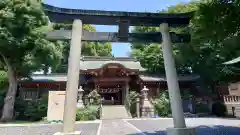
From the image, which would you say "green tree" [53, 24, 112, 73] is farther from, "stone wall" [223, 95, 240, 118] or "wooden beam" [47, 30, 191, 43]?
"wooden beam" [47, 30, 191, 43]

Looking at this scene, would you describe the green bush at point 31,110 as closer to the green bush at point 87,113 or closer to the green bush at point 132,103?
the green bush at point 87,113

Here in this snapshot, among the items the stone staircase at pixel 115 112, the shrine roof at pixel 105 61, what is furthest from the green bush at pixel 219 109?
the shrine roof at pixel 105 61

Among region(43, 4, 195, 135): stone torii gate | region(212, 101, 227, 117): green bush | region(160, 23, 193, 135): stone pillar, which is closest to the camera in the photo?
region(43, 4, 195, 135): stone torii gate

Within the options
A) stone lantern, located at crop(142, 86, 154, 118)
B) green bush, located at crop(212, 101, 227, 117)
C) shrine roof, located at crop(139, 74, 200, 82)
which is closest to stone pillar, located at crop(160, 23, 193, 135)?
stone lantern, located at crop(142, 86, 154, 118)

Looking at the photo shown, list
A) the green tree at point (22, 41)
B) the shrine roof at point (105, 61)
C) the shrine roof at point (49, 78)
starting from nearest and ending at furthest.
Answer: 1. the green tree at point (22, 41)
2. the shrine roof at point (49, 78)
3. the shrine roof at point (105, 61)

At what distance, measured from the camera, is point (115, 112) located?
16.9m

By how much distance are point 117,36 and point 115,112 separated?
12505mm

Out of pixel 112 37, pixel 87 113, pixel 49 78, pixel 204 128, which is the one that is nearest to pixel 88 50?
pixel 49 78

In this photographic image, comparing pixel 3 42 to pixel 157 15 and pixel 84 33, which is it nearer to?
pixel 84 33

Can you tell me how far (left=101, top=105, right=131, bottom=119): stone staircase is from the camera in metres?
16.0

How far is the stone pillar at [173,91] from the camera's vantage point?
182 inches

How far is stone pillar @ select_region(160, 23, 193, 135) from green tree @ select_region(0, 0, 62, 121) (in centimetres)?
886

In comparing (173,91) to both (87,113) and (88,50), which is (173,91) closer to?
(87,113)

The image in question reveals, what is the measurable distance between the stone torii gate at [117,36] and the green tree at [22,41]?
747 cm
